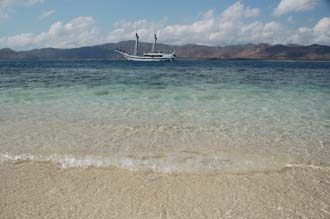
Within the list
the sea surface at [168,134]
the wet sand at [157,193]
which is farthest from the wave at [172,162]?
the wet sand at [157,193]

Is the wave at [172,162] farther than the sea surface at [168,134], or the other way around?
the sea surface at [168,134]

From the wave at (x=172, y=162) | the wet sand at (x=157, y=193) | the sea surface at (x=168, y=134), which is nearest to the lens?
the wet sand at (x=157, y=193)

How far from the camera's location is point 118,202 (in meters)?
3.66

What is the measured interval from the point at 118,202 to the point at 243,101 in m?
9.01

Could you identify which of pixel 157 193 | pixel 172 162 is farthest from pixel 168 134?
pixel 157 193

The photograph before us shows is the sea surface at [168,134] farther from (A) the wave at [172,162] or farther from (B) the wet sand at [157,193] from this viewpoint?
(B) the wet sand at [157,193]

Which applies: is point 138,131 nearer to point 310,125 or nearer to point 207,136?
point 207,136

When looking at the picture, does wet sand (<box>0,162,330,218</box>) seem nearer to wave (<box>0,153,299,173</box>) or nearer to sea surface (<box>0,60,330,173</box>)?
wave (<box>0,153,299,173</box>)

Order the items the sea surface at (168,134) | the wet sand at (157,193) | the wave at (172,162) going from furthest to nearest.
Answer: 1. the sea surface at (168,134)
2. the wave at (172,162)
3. the wet sand at (157,193)

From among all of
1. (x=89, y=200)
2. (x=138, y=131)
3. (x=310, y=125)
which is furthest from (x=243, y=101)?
(x=89, y=200)

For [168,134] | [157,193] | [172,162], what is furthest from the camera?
[168,134]

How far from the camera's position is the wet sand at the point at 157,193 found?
343 centimetres

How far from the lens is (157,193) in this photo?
12.8 feet

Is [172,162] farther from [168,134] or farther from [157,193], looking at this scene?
[168,134]
